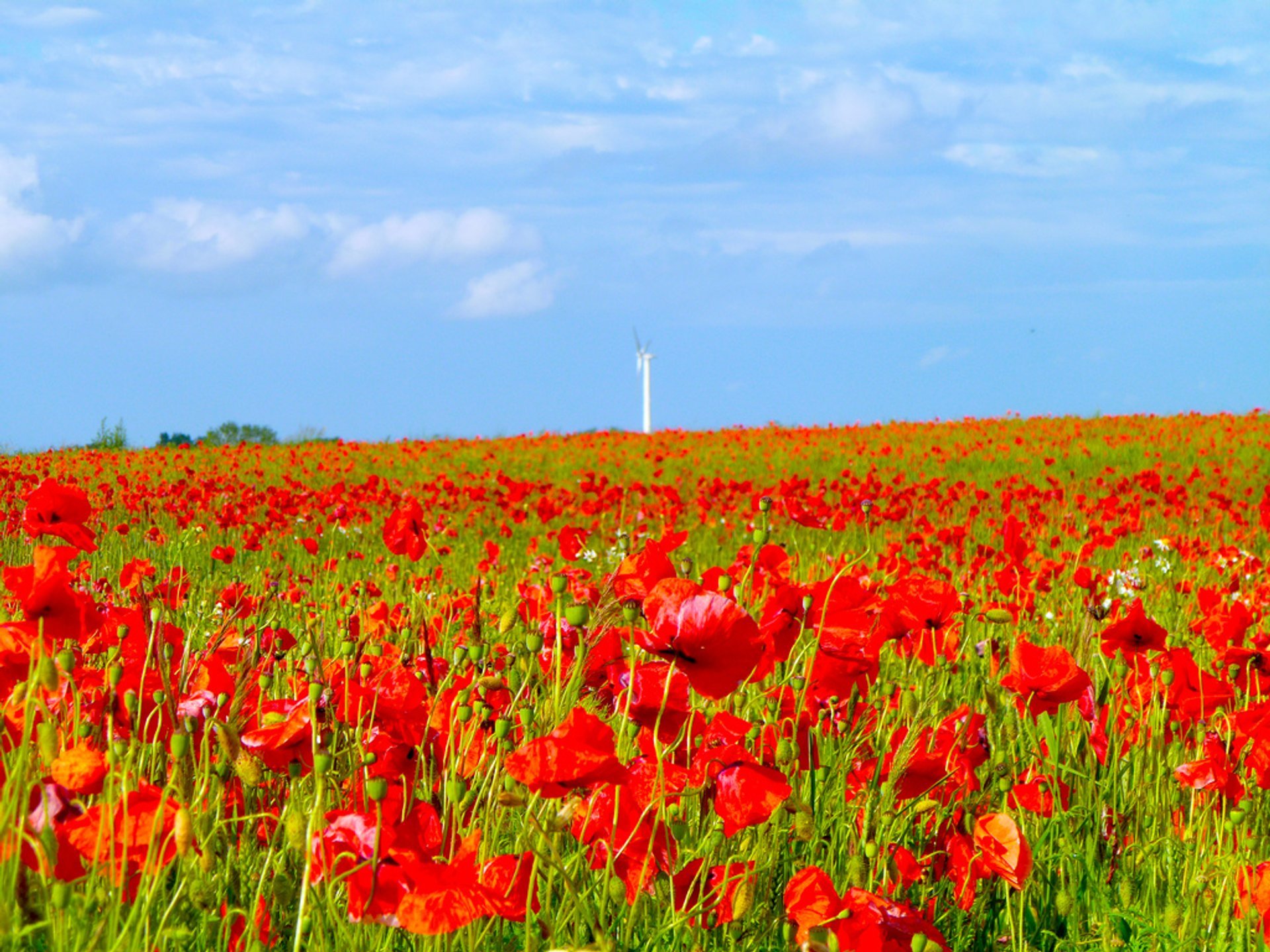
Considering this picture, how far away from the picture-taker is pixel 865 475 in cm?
1421

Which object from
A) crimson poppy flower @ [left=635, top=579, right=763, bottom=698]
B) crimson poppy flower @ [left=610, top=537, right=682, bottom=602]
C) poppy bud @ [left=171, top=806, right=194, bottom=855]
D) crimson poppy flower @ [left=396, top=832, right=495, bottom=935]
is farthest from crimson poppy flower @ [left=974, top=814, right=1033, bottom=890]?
poppy bud @ [left=171, top=806, right=194, bottom=855]

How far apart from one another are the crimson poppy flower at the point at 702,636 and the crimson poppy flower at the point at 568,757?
21 centimetres

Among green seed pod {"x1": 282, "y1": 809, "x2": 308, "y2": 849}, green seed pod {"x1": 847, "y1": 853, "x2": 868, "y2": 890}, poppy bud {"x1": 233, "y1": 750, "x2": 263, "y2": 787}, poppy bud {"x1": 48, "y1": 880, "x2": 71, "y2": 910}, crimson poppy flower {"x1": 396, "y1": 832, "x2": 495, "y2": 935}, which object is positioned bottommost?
green seed pod {"x1": 847, "y1": 853, "x2": 868, "y2": 890}

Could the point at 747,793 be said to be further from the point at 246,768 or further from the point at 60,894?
the point at 60,894

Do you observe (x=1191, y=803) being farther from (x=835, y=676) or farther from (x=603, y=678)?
(x=603, y=678)

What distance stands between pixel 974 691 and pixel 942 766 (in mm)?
1705

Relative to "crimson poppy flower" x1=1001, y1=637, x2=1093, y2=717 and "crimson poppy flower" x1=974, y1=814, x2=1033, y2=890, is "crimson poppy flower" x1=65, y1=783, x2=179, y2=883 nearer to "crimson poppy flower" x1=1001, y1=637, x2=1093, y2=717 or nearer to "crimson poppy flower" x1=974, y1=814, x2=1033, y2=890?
"crimson poppy flower" x1=974, y1=814, x2=1033, y2=890

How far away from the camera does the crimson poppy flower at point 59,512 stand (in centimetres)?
241

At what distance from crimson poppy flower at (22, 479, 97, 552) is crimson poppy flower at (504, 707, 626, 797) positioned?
1300 millimetres

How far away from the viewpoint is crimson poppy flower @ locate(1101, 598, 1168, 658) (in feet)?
8.86

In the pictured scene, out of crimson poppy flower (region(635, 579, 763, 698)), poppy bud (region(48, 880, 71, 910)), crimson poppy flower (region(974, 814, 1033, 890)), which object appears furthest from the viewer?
crimson poppy flower (region(974, 814, 1033, 890))

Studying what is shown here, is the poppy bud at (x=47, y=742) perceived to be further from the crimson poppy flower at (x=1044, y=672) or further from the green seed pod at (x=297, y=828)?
the crimson poppy flower at (x=1044, y=672)

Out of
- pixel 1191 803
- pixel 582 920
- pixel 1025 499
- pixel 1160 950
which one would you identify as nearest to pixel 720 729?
pixel 582 920

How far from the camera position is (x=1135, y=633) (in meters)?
2.73
